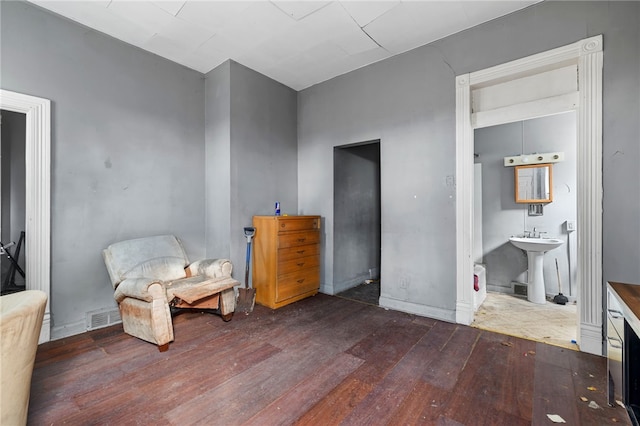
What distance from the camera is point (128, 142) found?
2.91 m

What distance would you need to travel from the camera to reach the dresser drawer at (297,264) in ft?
10.7

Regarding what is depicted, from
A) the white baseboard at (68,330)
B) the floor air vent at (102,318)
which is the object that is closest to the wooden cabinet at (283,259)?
the floor air vent at (102,318)

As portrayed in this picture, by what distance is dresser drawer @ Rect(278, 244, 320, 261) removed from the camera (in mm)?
3287

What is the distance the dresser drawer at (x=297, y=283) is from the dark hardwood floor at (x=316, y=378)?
591 millimetres

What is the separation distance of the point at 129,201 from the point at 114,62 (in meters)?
1.44

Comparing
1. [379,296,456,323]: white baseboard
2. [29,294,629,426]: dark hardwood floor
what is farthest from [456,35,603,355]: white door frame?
[379,296,456,323]: white baseboard

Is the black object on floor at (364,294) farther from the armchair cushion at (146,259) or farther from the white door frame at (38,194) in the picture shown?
the white door frame at (38,194)

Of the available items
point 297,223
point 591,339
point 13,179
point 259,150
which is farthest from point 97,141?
point 591,339

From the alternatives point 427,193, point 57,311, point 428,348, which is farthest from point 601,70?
point 57,311

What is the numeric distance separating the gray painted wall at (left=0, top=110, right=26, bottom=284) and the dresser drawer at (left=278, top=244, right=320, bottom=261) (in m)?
3.48

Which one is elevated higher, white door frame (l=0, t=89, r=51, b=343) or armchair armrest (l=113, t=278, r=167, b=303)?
white door frame (l=0, t=89, r=51, b=343)

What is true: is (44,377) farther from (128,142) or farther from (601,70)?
(601,70)

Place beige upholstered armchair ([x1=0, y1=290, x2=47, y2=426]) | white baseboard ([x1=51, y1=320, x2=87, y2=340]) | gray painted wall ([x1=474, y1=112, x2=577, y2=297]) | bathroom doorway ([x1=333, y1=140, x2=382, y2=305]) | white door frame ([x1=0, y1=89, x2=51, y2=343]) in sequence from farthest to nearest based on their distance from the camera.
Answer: bathroom doorway ([x1=333, y1=140, x2=382, y2=305])
gray painted wall ([x1=474, y1=112, x2=577, y2=297])
white baseboard ([x1=51, y1=320, x2=87, y2=340])
white door frame ([x1=0, y1=89, x2=51, y2=343])
beige upholstered armchair ([x1=0, y1=290, x2=47, y2=426])

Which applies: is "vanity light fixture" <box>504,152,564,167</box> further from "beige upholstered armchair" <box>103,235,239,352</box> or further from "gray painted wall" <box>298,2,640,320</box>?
"beige upholstered armchair" <box>103,235,239,352</box>
